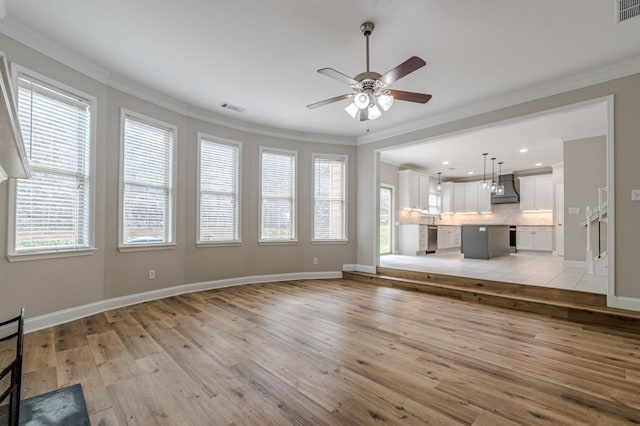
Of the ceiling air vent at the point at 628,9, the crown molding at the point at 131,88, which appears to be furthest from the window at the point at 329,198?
the ceiling air vent at the point at 628,9

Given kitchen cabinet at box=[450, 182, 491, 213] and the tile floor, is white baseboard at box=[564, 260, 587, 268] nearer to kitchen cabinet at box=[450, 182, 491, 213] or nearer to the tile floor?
the tile floor

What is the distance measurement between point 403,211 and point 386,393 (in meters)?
7.62

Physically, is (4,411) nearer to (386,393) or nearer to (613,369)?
(386,393)

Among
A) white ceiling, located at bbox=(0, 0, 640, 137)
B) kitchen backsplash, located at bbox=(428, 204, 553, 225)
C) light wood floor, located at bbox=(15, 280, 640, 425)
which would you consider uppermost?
white ceiling, located at bbox=(0, 0, 640, 137)

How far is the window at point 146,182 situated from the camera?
4.07 metres

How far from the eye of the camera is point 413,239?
8570 millimetres

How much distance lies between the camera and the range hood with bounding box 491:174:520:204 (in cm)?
973

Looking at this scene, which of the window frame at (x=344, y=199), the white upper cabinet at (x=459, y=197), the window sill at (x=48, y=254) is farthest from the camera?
the white upper cabinet at (x=459, y=197)

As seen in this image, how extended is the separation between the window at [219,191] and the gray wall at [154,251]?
141 mm

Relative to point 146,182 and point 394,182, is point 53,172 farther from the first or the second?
point 394,182

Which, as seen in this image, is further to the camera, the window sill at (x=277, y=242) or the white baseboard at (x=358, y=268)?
the white baseboard at (x=358, y=268)

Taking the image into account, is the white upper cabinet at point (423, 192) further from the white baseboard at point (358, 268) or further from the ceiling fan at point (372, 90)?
the ceiling fan at point (372, 90)

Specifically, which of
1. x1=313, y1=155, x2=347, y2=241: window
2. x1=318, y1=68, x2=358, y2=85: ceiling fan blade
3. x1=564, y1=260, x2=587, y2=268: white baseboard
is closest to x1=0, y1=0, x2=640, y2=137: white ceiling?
x1=318, y1=68, x2=358, y2=85: ceiling fan blade

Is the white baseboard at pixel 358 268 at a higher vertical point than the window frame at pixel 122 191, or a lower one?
lower
